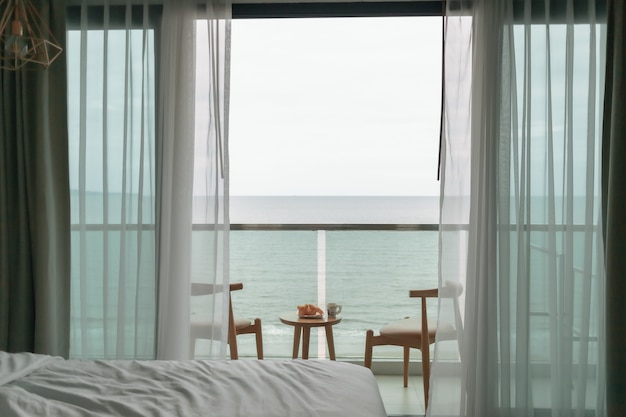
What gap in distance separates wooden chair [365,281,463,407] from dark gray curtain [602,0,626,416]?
30.6 inches

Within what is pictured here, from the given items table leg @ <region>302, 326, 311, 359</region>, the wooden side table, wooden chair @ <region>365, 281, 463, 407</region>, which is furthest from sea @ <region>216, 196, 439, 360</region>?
wooden chair @ <region>365, 281, 463, 407</region>

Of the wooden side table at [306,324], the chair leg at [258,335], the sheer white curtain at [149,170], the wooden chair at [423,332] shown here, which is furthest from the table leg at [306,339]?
the sheer white curtain at [149,170]

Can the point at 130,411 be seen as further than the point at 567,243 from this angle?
No

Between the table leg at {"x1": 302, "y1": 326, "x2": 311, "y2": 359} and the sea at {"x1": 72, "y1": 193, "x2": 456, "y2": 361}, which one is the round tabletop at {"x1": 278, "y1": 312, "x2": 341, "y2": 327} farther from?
the sea at {"x1": 72, "y1": 193, "x2": 456, "y2": 361}

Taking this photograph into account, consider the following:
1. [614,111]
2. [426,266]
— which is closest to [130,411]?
[614,111]

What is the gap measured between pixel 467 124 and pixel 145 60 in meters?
1.87

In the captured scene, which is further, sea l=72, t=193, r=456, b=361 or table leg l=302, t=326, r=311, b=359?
sea l=72, t=193, r=456, b=361

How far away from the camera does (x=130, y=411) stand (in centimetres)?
173

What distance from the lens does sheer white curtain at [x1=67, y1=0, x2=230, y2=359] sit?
11.0 ft

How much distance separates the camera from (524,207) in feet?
10.6

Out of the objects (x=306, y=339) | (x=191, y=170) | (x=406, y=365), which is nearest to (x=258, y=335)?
(x=306, y=339)

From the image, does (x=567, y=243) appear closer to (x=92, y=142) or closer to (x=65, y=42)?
(x=92, y=142)

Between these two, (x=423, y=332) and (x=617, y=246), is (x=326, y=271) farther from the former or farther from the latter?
(x=617, y=246)

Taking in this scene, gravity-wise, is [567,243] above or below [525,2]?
below
